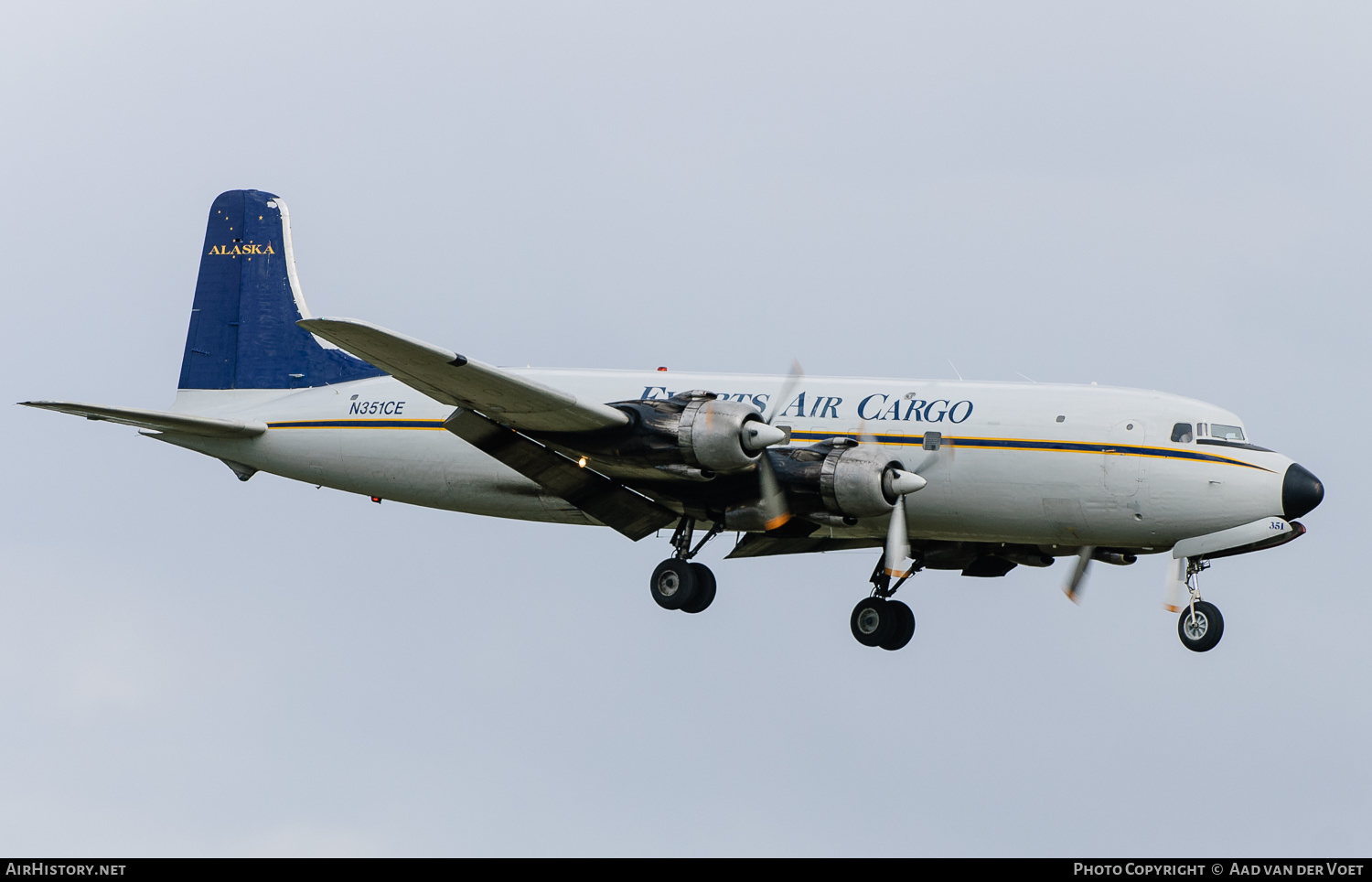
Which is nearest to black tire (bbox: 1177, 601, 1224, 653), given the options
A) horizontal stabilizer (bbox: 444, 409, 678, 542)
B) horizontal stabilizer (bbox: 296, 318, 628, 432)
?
horizontal stabilizer (bbox: 444, 409, 678, 542)

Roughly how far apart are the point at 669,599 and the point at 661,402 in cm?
280

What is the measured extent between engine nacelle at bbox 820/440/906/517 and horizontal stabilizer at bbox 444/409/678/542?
3094 mm

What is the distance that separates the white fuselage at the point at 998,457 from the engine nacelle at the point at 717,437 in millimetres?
1865

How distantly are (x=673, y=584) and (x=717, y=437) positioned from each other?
8.42ft

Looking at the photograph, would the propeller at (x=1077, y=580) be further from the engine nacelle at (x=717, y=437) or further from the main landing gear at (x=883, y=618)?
the engine nacelle at (x=717, y=437)

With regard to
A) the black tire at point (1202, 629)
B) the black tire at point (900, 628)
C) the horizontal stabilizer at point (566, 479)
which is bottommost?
the black tire at point (1202, 629)

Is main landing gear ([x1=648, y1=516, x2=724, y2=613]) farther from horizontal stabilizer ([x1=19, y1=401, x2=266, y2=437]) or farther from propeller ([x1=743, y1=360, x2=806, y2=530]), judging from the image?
horizontal stabilizer ([x1=19, y1=401, x2=266, y2=437])

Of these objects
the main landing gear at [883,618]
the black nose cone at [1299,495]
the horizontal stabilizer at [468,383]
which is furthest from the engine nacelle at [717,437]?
the black nose cone at [1299,495]

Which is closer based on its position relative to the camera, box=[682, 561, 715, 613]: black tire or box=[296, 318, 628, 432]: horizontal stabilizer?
box=[296, 318, 628, 432]: horizontal stabilizer

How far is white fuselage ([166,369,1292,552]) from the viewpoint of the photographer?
→ 82.0 ft

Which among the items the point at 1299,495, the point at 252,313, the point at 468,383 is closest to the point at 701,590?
the point at 468,383

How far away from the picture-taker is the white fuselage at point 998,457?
2500cm

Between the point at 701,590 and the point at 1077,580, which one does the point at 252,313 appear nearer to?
the point at 701,590

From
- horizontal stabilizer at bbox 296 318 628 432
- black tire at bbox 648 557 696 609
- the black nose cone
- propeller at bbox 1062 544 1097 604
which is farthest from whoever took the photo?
propeller at bbox 1062 544 1097 604
